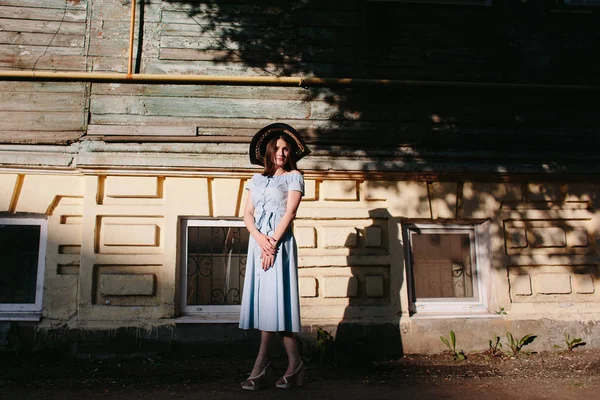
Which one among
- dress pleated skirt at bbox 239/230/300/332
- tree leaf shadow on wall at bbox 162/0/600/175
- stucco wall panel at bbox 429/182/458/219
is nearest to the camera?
dress pleated skirt at bbox 239/230/300/332

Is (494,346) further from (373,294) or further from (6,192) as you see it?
(6,192)

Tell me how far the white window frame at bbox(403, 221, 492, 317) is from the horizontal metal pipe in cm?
163

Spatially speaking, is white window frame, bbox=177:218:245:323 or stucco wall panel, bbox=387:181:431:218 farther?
stucco wall panel, bbox=387:181:431:218

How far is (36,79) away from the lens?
17.5 feet

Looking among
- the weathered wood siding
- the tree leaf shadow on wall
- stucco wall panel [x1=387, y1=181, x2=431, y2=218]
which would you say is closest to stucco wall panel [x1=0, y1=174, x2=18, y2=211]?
the weathered wood siding

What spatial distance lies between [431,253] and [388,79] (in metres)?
2.10

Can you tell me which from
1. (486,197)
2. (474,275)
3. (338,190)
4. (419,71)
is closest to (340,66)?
(419,71)

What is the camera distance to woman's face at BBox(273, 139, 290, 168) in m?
3.70

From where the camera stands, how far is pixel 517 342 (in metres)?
5.06

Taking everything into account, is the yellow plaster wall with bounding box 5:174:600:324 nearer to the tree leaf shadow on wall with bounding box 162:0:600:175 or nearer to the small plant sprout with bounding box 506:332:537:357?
the small plant sprout with bounding box 506:332:537:357

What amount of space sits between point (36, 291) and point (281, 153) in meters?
3.33

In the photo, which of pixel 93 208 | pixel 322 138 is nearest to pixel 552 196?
pixel 322 138

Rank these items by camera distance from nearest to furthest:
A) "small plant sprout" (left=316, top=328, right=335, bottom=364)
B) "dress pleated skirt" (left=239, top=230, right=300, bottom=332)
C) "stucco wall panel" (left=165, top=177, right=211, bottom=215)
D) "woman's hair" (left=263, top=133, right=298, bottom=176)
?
"dress pleated skirt" (left=239, top=230, right=300, bottom=332) → "woman's hair" (left=263, top=133, right=298, bottom=176) → "small plant sprout" (left=316, top=328, right=335, bottom=364) → "stucco wall panel" (left=165, top=177, right=211, bottom=215)

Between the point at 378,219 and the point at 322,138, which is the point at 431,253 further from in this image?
the point at 322,138
